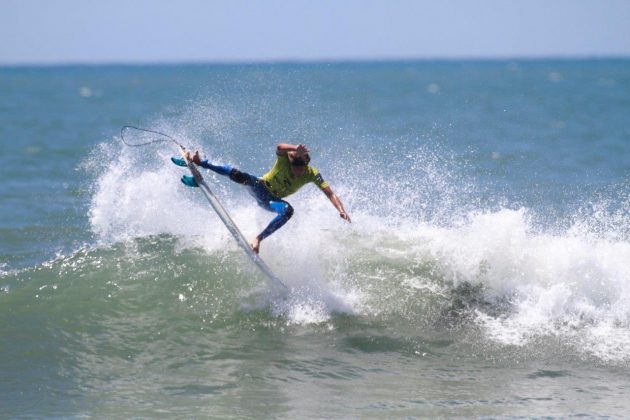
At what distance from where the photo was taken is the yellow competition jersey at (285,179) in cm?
1154

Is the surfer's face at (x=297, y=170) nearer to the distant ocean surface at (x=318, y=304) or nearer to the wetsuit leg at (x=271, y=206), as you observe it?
the wetsuit leg at (x=271, y=206)

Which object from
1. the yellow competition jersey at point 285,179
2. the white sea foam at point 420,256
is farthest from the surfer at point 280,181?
the white sea foam at point 420,256

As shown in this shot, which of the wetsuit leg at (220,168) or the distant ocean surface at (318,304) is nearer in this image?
the distant ocean surface at (318,304)

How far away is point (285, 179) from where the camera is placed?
11609mm

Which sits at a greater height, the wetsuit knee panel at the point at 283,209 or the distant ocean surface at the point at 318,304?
the wetsuit knee panel at the point at 283,209

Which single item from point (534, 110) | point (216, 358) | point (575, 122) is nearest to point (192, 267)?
point (216, 358)

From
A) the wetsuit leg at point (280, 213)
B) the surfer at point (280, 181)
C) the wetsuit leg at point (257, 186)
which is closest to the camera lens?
the surfer at point (280, 181)

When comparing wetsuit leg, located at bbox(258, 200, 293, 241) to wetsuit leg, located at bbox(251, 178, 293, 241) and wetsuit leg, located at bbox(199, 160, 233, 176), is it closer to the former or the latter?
wetsuit leg, located at bbox(251, 178, 293, 241)

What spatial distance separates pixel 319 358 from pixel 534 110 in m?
39.6

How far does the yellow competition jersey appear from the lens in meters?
A: 11.5

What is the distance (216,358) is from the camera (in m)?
10.7

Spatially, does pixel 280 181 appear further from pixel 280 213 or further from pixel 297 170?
pixel 280 213

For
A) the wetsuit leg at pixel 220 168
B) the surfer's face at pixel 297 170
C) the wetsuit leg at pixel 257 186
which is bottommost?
the wetsuit leg at pixel 257 186

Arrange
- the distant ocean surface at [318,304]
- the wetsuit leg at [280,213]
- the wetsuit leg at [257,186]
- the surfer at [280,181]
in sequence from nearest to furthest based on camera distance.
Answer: the distant ocean surface at [318,304], the surfer at [280,181], the wetsuit leg at [280,213], the wetsuit leg at [257,186]
